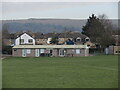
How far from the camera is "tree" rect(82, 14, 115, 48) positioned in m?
82.5

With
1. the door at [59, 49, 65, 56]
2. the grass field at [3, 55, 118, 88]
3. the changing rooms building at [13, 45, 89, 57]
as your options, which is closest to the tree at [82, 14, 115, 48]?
the changing rooms building at [13, 45, 89, 57]

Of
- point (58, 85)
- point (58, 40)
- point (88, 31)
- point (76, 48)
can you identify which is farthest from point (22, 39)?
point (58, 85)

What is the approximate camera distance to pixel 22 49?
68188mm

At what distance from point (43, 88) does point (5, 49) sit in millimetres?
60410

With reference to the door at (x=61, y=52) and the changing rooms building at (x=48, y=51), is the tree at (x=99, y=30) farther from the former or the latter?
the door at (x=61, y=52)

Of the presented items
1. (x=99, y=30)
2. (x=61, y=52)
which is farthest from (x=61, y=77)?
(x=99, y=30)

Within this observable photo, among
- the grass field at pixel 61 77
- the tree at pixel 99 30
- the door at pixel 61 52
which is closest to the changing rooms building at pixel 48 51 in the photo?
the door at pixel 61 52

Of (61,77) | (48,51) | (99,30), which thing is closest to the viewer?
(61,77)

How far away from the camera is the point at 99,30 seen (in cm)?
9131

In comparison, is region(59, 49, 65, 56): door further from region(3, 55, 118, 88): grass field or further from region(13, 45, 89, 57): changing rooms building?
region(3, 55, 118, 88): grass field

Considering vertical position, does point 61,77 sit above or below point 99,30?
below

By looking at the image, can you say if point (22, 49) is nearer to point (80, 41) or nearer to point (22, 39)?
point (22, 39)

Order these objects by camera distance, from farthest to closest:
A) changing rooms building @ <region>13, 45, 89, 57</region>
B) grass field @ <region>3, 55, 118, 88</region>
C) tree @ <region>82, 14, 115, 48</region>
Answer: tree @ <region>82, 14, 115, 48</region> < changing rooms building @ <region>13, 45, 89, 57</region> < grass field @ <region>3, 55, 118, 88</region>

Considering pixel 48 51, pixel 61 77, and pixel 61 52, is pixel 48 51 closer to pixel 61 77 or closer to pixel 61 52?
pixel 61 52
